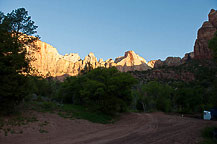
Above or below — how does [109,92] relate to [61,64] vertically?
below

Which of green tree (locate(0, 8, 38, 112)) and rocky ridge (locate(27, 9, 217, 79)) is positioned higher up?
rocky ridge (locate(27, 9, 217, 79))

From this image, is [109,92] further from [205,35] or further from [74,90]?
[205,35]

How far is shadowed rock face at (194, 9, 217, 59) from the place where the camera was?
94938 millimetres

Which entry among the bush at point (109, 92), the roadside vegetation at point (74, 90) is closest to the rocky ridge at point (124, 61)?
the roadside vegetation at point (74, 90)

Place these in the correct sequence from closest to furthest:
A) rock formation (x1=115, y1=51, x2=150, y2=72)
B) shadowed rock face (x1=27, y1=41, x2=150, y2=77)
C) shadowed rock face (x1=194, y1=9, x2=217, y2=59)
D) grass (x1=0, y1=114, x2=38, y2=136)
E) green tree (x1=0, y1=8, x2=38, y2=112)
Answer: grass (x1=0, y1=114, x2=38, y2=136) < green tree (x1=0, y1=8, x2=38, y2=112) < shadowed rock face (x1=194, y1=9, x2=217, y2=59) < shadowed rock face (x1=27, y1=41, x2=150, y2=77) < rock formation (x1=115, y1=51, x2=150, y2=72)

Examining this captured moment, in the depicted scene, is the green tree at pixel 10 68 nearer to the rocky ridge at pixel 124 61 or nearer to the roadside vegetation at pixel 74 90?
the roadside vegetation at pixel 74 90

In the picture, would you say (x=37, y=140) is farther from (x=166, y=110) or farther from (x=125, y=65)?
(x=125, y=65)

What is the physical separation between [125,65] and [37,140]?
134673 mm

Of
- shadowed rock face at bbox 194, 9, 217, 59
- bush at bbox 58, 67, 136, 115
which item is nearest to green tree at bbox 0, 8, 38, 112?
bush at bbox 58, 67, 136, 115

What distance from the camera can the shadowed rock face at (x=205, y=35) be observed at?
94.9 metres

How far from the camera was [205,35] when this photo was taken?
3912 inches

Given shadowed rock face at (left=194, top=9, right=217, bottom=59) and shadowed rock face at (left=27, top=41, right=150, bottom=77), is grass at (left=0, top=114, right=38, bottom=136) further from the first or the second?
shadowed rock face at (left=27, top=41, right=150, bottom=77)

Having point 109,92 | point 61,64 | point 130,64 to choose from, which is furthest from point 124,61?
point 109,92

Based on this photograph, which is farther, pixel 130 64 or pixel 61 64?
pixel 130 64
